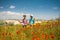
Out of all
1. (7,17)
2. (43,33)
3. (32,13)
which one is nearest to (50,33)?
(43,33)

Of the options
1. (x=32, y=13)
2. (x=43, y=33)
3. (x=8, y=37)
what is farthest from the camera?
(x=32, y=13)

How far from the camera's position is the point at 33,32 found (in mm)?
2490

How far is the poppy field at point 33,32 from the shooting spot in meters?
2.39

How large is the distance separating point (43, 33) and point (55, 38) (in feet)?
0.78

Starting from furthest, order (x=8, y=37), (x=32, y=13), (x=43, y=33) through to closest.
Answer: (x=32, y=13) → (x=43, y=33) → (x=8, y=37)

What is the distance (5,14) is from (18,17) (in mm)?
271

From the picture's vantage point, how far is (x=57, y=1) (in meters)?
2.77

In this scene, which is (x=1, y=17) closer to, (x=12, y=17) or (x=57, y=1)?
(x=12, y=17)

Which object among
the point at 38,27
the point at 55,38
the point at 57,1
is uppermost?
the point at 57,1

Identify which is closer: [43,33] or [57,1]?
[43,33]

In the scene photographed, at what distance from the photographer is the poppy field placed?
7.84 feet

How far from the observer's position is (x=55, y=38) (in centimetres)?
241

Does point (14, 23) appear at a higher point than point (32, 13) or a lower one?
lower

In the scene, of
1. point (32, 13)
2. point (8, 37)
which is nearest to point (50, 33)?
point (32, 13)
